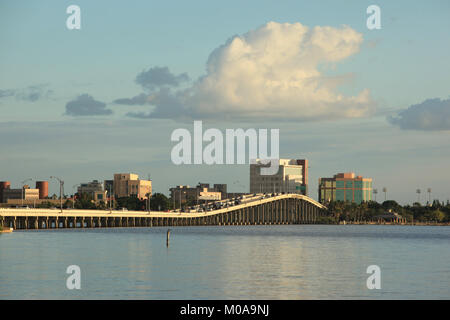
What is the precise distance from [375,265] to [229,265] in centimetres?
1575

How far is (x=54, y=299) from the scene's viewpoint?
57.9 meters

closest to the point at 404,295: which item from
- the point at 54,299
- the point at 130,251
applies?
the point at 54,299

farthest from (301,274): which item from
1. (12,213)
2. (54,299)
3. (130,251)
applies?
(12,213)

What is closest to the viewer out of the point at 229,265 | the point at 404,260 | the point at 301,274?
the point at 301,274

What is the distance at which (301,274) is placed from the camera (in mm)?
78250

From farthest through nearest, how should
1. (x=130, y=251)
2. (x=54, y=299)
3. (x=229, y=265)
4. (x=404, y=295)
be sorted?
(x=130, y=251)
(x=229, y=265)
(x=404, y=295)
(x=54, y=299)

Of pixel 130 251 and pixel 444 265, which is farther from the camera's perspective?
pixel 130 251
